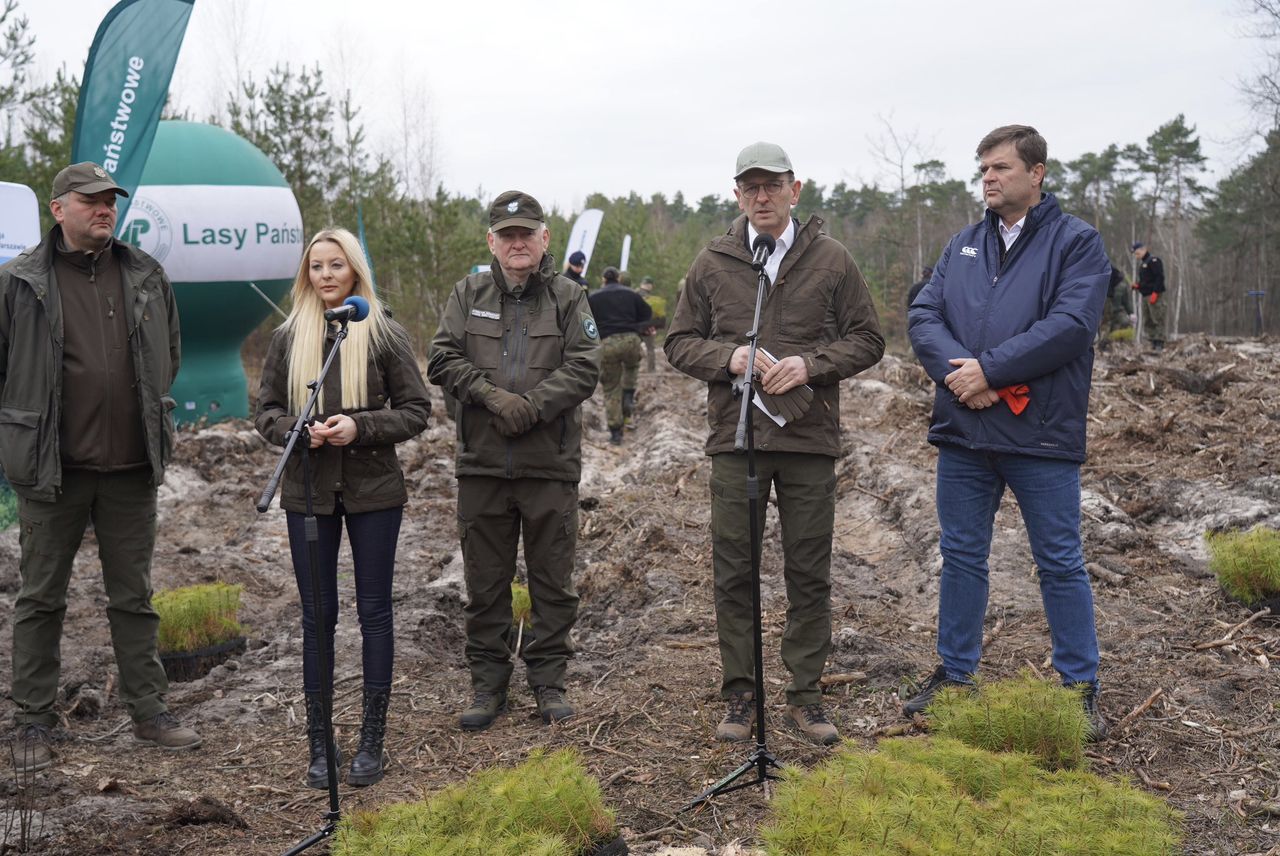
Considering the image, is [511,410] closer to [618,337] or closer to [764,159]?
[764,159]

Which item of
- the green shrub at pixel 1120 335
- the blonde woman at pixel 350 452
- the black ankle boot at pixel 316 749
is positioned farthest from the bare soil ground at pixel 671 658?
the green shrub at pixel 1120 335

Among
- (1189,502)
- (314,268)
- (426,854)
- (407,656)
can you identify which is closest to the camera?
(426,854)

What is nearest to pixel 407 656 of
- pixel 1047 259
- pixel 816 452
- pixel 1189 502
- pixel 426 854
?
pixel 816 452

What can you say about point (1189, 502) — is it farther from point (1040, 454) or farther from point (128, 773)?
point (128, 773)

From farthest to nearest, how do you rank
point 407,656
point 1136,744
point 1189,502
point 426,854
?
point 1189,502 < point 407,656 < point 1136,744 < point 426,854

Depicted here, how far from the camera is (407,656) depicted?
18.9ft

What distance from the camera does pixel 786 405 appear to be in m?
4.25

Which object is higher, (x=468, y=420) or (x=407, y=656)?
(x=468, y=420)

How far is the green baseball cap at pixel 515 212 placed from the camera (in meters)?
4.64

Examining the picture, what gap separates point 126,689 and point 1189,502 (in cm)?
711

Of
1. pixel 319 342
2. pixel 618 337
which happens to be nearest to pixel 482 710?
pixel 319 342

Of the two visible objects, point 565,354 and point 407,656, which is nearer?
point 565,354

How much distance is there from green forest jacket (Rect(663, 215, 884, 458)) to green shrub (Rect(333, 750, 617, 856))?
1.75 m

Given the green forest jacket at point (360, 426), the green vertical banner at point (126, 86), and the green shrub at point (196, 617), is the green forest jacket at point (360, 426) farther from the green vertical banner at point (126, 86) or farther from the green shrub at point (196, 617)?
the green vertical banner at point (126, 86)
